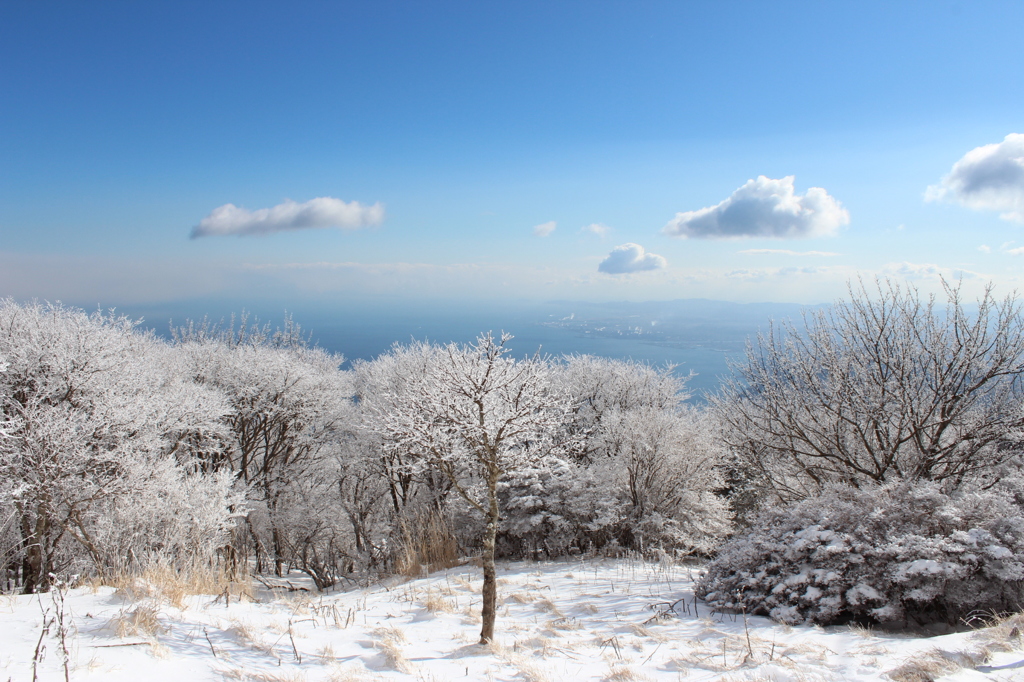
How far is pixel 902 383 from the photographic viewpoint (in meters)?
9.16

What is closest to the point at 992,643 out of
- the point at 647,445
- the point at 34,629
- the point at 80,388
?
the point at 34,629

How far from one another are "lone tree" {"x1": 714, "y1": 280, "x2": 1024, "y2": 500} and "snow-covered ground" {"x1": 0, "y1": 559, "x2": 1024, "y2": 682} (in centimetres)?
487

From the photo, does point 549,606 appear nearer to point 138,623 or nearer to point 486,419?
point 486,419

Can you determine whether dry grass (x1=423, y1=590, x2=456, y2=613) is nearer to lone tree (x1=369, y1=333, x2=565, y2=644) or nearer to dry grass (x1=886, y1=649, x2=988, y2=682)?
lone tree (x1=369, y1=333, x2=565, y2=644)

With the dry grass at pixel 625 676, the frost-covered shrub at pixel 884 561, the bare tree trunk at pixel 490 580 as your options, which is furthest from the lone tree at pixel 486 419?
the frost-covered shrub at pixel 884 561

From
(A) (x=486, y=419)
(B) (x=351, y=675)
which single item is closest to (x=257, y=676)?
(B) (x=351, y=675)

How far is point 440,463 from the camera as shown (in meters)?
6.61

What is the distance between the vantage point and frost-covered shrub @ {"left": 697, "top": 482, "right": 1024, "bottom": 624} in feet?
19.3

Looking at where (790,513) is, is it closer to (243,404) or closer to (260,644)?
(260,644)

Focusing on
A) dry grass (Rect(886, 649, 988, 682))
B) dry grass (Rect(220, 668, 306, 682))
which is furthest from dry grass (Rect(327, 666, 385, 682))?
dry grass (Rect(886, 649, 988, 682))

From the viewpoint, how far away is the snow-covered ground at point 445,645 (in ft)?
13.2

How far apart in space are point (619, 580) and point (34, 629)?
882 centimetres

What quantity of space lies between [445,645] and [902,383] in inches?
358

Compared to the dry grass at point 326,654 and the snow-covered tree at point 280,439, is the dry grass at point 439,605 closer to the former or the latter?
the dry grass at point 326,654
